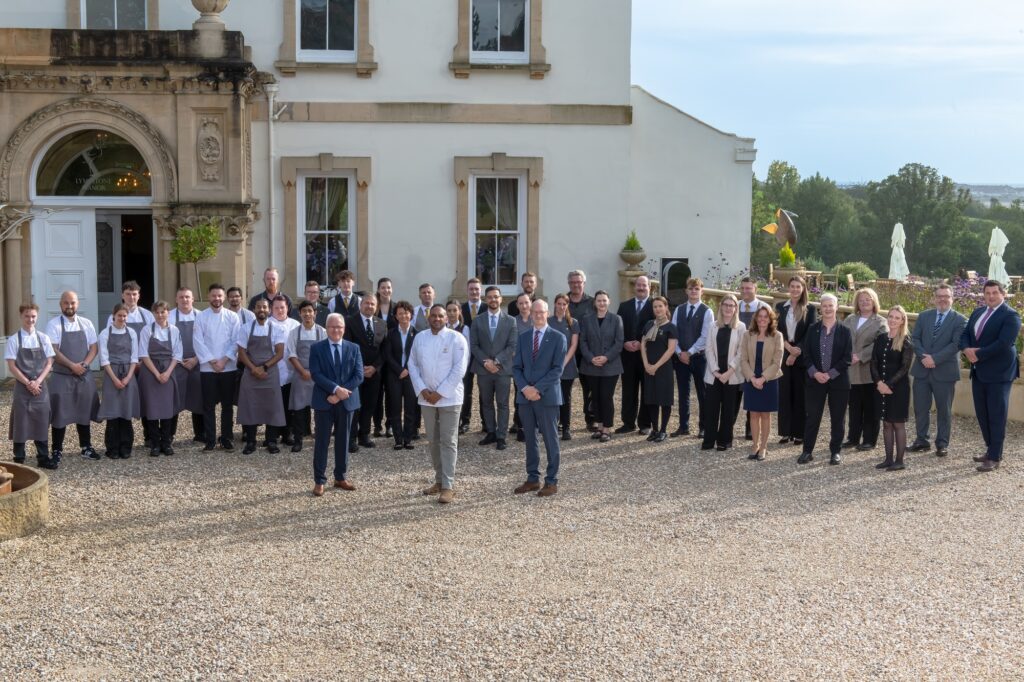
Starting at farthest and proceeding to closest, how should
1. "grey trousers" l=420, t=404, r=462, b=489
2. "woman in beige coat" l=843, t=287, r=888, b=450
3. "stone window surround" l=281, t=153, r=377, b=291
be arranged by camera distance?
"stone window surround" l=281, t=153, r=377, b=291, "woman in beige coat" l=843, t=287, r=888, b=450, "grey trousers" l=420, t=404, r=462, b=489

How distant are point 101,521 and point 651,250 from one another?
37.9 ft

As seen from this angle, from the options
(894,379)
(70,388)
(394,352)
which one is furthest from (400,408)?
(894,379)

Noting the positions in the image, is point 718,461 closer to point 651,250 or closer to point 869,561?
point 869,561

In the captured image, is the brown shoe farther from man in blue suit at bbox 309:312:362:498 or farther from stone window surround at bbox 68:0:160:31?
stone window surround at bbox 68:0:160:31

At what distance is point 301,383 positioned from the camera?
12047 millimetres

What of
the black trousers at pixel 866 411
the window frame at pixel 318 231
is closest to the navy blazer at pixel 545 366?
the black trousers at pixel 866 411

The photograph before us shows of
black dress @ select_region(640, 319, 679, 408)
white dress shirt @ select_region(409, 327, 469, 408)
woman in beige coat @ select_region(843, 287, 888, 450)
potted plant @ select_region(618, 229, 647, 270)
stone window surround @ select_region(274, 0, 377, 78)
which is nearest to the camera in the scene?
white dress shirt @ select_region(409, 327, 469, 408)

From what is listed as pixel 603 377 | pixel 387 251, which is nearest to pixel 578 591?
pixel 603 377

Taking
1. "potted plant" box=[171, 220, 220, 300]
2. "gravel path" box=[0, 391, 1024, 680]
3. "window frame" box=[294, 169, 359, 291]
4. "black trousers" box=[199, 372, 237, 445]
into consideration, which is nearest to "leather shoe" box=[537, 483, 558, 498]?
"gravel path" box=[0, 391, 1024, 680]

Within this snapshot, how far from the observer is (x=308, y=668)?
624cm

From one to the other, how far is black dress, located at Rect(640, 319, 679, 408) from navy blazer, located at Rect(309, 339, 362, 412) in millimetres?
3740

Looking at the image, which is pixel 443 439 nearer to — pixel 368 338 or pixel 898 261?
pixel 368 338

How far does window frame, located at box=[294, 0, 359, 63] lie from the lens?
680 inches

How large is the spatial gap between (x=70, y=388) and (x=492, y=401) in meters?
4.20
